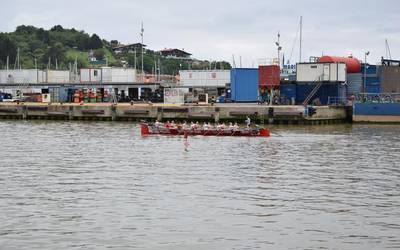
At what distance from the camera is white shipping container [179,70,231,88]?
4680 inches

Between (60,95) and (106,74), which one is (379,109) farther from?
(60,95)

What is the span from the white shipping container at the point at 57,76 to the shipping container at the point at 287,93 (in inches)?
1835

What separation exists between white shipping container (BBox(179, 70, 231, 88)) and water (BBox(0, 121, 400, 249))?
58.7m

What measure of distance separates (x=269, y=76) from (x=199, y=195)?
60.7 meters

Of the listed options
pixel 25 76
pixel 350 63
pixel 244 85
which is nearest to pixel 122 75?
pixel 25 76

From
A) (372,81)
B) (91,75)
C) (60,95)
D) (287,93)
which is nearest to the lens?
(287,93)

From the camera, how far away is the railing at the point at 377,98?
Answer: 88.7m

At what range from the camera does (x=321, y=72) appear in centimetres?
9131

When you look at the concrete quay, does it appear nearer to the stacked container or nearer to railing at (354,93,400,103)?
railing at (354,93,400,103)

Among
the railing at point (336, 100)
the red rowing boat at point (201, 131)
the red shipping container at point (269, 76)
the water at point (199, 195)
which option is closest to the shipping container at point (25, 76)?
the red shipping container at point (269, 76)

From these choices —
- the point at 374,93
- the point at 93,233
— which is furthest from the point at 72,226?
the point at 374,93

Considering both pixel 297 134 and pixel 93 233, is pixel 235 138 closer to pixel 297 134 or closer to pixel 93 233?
pixel 297 134

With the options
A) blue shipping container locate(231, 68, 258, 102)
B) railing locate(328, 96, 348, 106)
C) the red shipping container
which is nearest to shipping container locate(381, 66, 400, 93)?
railing locate(328, 96, 348, 106)

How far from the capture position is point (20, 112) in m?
97.1
